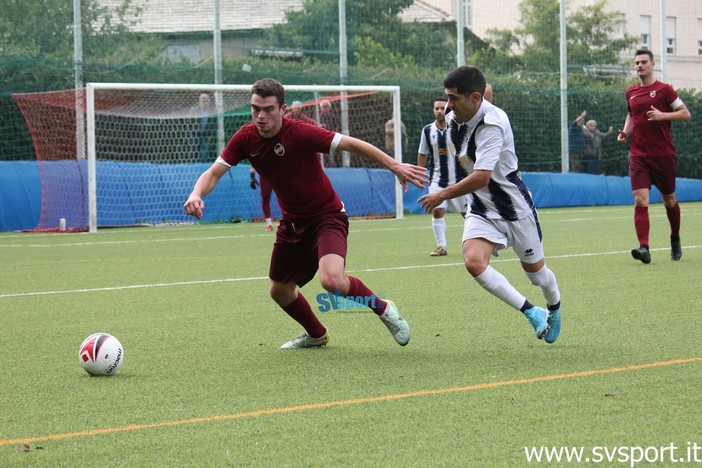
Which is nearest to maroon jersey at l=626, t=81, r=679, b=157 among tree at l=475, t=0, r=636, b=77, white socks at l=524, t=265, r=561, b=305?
white socks at l=524, t=265, r=561, b=305

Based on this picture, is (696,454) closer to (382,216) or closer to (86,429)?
(86,429)

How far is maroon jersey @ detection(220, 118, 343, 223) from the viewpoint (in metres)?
6.62

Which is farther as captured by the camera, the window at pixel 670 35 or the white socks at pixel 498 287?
the window at pixel 670 35

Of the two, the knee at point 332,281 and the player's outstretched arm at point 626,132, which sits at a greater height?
the player's outstretched arm at point 626,132

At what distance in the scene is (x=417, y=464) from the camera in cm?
395

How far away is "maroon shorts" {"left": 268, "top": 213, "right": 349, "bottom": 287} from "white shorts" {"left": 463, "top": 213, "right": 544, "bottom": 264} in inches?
30.0

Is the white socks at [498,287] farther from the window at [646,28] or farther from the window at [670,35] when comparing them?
the window at [670,35]

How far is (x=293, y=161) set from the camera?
262 inches

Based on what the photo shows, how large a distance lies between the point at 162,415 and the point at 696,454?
85.9 inches

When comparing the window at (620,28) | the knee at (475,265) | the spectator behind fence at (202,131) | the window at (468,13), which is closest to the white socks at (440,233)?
the knee at (475,265)

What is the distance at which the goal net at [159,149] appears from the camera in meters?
19.4

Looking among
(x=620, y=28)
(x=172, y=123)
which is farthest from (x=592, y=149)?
(x=172, y=123)

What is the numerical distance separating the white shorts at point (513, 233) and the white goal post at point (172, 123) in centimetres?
1311

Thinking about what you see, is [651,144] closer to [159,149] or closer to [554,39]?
[159,149]
